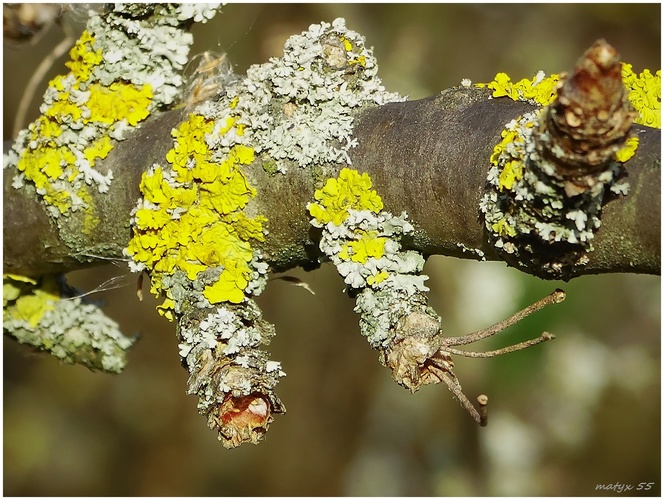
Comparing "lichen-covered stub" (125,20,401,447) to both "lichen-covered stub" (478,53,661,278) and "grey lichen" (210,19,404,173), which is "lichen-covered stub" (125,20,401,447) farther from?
"lichen-covered stub" (478,53,661,278)

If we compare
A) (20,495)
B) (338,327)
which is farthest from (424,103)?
(20,495)

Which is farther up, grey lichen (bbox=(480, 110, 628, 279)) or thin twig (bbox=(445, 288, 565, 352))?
grey lichen (bbox=(480, 110, 628, 279))

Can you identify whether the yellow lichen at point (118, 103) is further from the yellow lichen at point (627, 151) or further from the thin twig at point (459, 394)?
the yellow lichen at point (627, 151)

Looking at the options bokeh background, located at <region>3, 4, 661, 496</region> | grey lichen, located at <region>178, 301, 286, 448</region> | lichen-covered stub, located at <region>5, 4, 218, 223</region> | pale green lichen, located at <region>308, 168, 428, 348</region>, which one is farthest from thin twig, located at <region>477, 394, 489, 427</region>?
bokeh background, located at <region>3, 4, 661, 496</region>

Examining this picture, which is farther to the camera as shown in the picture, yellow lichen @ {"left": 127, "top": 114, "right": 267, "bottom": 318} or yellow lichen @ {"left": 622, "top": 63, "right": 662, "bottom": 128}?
yellow lichen @ {"left": 127, "top": 114, "right": 267, "bottom": 318}

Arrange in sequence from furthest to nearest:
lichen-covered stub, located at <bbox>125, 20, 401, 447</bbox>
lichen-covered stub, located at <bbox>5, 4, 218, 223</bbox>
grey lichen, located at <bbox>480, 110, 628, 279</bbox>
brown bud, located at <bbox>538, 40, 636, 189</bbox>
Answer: lichen-covered stub, located at <bbox>5, 4, 218, 223</bbox>
lichen-covered stub, located at <bbox>125, 20, 401, 447</bbox>
grey lichen, located at <bbox>480, 110, 628, 279</bbox>
brown bud, located at <bbox>538, 40, 636, 189</bbox>

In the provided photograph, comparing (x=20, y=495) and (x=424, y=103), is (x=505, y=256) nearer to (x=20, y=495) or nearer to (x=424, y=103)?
(x=424, y=103)

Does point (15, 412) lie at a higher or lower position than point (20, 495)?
higher
